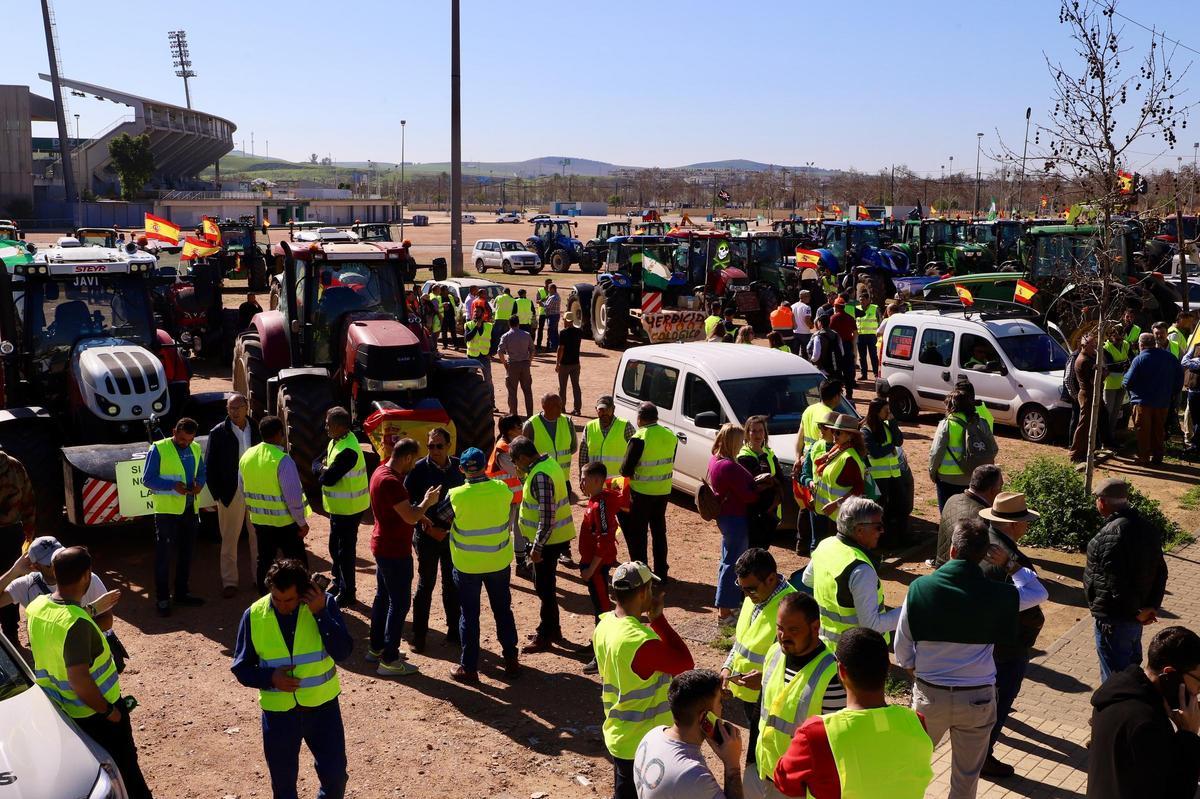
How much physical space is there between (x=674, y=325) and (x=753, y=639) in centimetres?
1704

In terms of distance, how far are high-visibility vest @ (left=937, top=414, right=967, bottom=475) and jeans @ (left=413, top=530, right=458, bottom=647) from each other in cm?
415

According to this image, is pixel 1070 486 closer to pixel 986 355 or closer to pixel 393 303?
pixel 986 355

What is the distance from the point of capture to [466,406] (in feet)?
38.3

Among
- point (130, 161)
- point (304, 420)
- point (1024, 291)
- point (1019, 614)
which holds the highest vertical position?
point (130, 161)

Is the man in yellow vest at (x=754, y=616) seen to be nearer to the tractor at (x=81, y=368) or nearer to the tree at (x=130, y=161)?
the tractor at (x=81, y=368)

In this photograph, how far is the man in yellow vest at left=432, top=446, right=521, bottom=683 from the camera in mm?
6812

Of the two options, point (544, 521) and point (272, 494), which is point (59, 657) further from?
point (544, 521)

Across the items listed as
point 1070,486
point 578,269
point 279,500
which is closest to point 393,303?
point 279,500

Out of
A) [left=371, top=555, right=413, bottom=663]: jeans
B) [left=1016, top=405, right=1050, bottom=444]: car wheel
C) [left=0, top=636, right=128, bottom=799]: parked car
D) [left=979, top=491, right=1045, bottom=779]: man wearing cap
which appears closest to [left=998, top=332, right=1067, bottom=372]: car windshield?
[left=1016, top=405, right=1050, bottom=444]: car wheel

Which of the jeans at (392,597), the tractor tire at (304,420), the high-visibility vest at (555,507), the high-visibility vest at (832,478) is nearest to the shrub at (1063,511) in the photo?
the high-visibility vest at (832,478)

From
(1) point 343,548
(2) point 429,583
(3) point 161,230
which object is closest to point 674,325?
(3) point 161,230

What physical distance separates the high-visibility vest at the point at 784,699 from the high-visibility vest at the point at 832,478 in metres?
3.55

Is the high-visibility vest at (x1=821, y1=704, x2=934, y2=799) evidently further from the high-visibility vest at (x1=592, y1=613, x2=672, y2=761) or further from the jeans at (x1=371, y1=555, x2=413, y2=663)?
the jeans at (x1=371, y1=555, x2=413, y2=663)

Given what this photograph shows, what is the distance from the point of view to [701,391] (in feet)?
34.9
